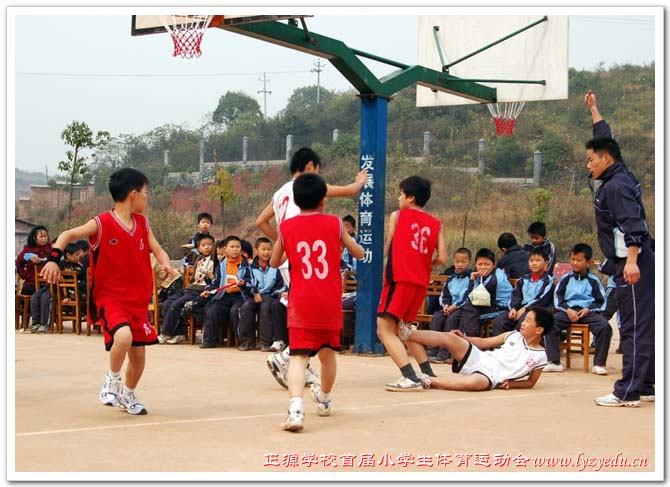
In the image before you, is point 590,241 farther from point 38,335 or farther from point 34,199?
point 34,199

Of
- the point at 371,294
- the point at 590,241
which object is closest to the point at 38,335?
the point at 371,294

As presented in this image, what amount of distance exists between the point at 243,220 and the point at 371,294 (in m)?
24.6

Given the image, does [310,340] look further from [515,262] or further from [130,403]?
[515,262]

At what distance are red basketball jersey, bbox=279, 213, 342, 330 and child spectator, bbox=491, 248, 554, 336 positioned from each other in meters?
4.37

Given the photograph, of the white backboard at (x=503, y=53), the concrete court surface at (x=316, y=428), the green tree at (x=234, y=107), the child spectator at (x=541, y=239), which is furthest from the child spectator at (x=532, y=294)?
the green tree at (x=234, y=107)

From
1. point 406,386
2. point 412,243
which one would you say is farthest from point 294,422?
point 412,243

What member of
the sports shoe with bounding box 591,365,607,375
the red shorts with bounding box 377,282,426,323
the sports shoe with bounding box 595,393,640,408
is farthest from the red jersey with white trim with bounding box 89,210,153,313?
the sports shoe with bounding box 591,365,607,375

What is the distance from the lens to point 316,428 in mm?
6738

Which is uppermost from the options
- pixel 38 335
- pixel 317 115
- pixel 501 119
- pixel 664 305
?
pixel 317 115

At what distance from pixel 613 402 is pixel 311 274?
9.02ft

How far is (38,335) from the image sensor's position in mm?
14438

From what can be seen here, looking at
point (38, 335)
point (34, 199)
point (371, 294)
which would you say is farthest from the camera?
point (34, 199)

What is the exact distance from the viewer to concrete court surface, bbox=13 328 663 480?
5.63 metres

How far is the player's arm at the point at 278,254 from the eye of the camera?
274 inches
